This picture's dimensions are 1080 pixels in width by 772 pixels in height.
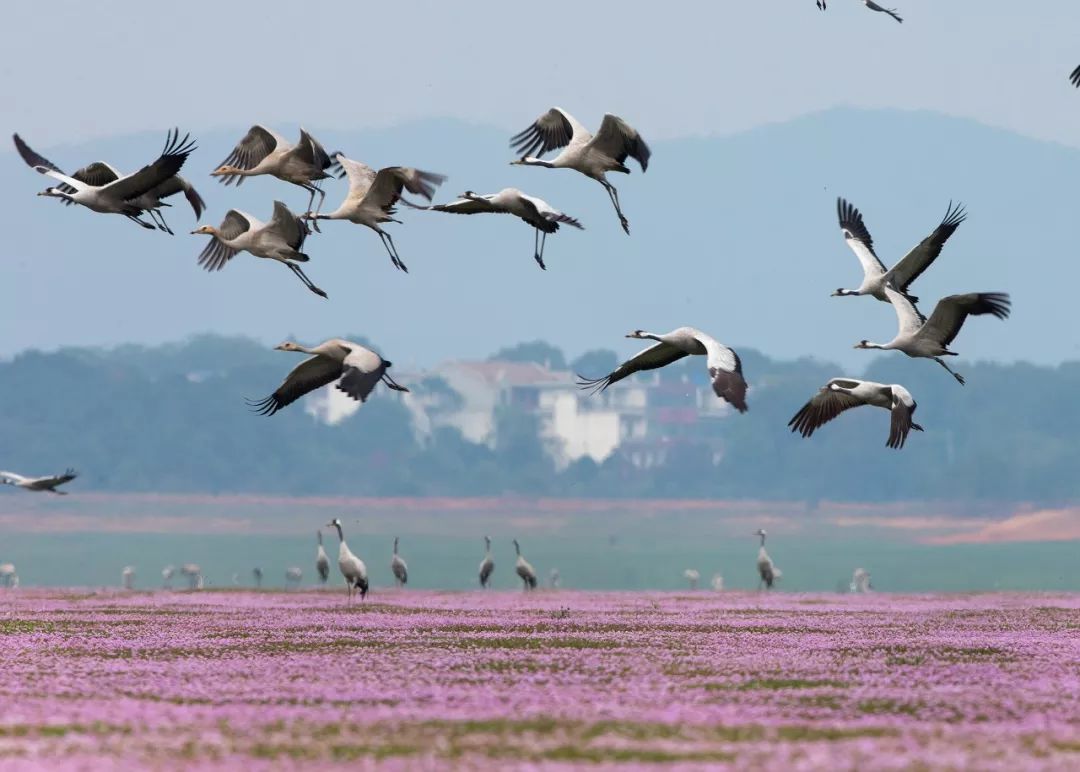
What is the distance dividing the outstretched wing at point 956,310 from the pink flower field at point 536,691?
5.46 metres

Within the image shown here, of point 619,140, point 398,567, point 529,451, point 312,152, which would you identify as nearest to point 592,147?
point 619,140

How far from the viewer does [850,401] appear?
37.2 m

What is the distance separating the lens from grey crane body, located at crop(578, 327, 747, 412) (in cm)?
3064

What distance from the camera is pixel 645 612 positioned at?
4497cm

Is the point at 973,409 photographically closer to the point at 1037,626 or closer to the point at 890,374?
the point at 890,374

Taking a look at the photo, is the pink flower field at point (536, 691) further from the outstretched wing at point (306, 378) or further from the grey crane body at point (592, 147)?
the grey crane body at point (592, 147)

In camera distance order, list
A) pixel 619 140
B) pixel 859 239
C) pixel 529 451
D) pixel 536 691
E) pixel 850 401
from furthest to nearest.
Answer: pixel 529 451 < pixel 859 239 < pixel 619 140 < pixel 850 401 < pixel 536 691

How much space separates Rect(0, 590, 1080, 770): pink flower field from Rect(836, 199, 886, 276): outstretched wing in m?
7.00

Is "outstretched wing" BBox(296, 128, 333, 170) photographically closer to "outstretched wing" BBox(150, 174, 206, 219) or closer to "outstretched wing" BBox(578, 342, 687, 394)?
"outstretched wing" BBox(150, 174, 206, 219)

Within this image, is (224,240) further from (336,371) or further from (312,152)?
(336,371)

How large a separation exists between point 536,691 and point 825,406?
14569mm

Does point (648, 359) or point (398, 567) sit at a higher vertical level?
point (648, 359)

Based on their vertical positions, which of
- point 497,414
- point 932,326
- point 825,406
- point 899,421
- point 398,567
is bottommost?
point 398,567

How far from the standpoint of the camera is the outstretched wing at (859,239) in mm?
40775
